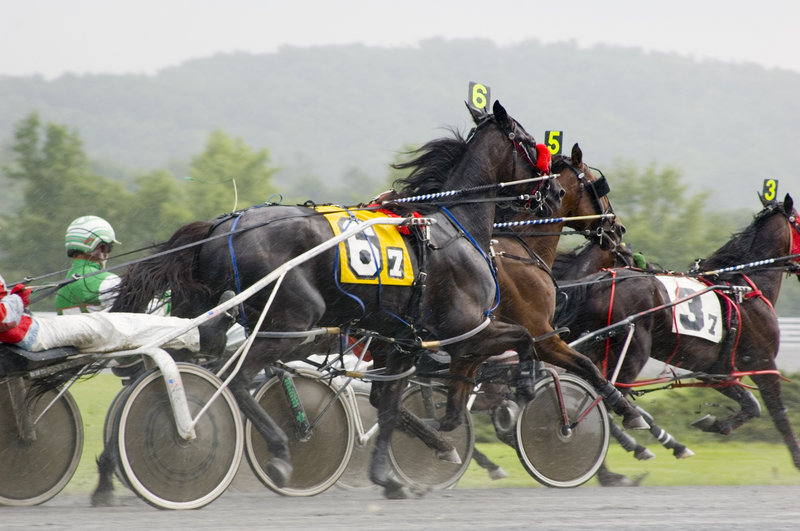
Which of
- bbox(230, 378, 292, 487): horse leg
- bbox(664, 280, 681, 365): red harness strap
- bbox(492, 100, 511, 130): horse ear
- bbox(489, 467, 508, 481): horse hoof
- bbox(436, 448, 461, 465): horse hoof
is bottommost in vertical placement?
bbox(489, 467, 508, 481): horse hoof

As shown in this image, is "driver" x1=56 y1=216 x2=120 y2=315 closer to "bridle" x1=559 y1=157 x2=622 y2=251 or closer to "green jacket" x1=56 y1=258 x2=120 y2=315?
"green jacket" x1=56 y1=258 x2=120 y2=315

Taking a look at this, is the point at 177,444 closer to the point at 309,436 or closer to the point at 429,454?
the point at 309,436

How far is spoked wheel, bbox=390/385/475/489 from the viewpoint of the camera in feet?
23.7

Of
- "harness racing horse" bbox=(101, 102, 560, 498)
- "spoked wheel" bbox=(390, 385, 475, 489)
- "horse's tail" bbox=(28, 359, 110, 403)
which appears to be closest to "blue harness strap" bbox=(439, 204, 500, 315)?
"harness racing horse" bbox=(101, 102, 560, 498)

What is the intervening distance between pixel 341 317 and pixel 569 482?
8.26 ft

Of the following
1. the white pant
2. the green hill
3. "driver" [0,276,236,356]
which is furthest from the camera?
the green hill

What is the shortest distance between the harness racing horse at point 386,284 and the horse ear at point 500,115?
0.04 feet

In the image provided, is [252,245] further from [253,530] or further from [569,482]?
[569,482]

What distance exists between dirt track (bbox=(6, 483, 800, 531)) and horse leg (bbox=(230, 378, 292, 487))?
0.23m

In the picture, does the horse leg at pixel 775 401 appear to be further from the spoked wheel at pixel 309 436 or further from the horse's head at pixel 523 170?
the spoked wheel at pixel 309 436

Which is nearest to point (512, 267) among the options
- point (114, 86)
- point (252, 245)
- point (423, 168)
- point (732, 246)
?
point (423, 168)

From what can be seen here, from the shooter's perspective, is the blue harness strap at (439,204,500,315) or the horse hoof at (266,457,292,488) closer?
the horse hoof at (266,457,292,488)

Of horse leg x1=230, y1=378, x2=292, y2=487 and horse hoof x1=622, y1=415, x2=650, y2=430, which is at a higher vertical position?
horse leg x1=230, y1=378, x2=292, y2=487

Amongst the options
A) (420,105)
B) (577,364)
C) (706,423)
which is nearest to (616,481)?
(577,364)
